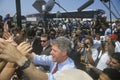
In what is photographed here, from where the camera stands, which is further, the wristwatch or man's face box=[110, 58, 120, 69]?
man's face box=[110, 58, 120, 69]

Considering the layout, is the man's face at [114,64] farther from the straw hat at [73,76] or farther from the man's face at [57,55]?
the straw hat at [73,76]

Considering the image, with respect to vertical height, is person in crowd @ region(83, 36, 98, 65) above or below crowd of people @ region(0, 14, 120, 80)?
below

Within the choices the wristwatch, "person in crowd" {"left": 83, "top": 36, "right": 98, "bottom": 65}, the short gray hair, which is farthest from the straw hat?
"person in crowd" {"left": 83, "top": 36, "right": 98, "bottom": 65}

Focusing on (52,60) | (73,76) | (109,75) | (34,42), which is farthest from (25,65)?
(34,42)

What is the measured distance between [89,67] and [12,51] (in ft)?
14.5

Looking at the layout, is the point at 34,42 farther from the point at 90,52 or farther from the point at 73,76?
the point at 73,76

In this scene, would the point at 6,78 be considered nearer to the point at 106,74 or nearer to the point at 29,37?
the point at 106,74

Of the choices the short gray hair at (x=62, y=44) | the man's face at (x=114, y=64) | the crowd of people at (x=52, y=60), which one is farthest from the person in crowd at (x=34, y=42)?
the short gray hair at (x=62, y=44)

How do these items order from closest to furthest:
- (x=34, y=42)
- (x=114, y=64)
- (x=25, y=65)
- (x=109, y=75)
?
1. (x=25, y=65)
2. (x=109, y=75)
3. (x=114, y=64)
4. (x=34, y=42)

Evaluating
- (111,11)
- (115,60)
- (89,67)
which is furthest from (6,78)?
(111,11)

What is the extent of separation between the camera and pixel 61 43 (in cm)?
543

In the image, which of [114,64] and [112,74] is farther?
[114,64]

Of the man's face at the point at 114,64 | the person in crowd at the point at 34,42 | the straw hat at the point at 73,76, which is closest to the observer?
the straw hat at the point at 73,76

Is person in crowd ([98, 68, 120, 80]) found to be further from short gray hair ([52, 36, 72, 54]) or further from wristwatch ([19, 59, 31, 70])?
wristwatch ([19, 59, 31, 70])
